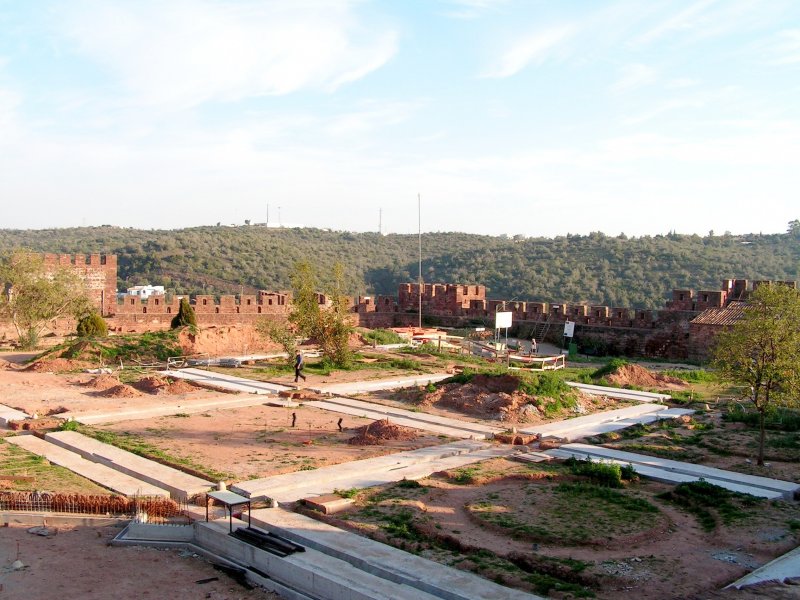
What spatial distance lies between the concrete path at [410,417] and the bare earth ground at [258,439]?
0.57m

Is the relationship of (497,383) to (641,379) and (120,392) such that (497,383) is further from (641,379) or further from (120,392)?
(120,392)

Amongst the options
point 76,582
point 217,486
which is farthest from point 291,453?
point 76,582

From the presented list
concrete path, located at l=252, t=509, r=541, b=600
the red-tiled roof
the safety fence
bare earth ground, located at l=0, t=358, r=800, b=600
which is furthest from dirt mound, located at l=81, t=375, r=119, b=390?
the red-tiled roof

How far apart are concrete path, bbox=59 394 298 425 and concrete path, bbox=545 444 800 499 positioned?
6929 mm

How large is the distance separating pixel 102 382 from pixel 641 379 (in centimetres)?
1413

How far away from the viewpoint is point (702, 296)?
29.5 metres

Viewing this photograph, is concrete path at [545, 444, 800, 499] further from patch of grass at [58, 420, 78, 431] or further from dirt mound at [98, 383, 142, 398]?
dirt mound at [98, 383, 142, 398]

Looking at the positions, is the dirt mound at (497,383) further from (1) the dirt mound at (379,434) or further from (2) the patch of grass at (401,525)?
(2) the patch of grass at (401,525)

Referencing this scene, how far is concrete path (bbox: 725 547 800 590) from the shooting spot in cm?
797

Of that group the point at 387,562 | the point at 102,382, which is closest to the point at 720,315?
the point at 102,382

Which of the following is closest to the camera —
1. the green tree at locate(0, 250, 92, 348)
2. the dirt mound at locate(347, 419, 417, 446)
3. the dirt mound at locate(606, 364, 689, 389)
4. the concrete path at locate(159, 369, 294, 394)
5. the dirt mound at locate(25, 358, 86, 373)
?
the dirt mound at locate(347, 419, 417, 446)

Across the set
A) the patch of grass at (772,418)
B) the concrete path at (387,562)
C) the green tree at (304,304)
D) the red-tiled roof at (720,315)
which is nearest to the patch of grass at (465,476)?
the concrete path at (387,562)

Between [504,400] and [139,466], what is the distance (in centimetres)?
785

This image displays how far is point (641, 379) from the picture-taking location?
22.4 m
